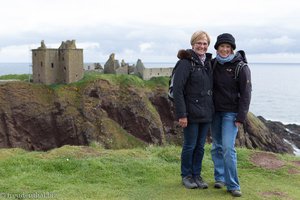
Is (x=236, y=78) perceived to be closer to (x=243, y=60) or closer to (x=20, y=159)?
(x=243, y=60)

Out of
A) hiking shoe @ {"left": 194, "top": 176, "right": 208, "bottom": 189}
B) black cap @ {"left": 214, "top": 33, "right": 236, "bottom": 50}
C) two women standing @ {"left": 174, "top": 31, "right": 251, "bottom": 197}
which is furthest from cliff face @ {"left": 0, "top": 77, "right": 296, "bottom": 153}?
black cap @ {"left": 214, "top": 33, "right": 236, "bottom": 50}

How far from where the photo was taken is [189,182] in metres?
9.27

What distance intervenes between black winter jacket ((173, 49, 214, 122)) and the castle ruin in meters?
44.5

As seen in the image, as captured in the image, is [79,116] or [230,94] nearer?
[230,94]

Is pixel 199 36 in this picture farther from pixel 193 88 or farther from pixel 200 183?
pixel 200 183

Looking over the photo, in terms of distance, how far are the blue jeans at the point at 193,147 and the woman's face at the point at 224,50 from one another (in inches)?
62.8

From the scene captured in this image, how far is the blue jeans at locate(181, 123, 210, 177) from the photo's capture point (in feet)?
29.6

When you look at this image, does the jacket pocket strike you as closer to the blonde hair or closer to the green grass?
the blonde hair

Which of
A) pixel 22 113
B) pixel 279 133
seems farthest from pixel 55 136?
pixel 279 133

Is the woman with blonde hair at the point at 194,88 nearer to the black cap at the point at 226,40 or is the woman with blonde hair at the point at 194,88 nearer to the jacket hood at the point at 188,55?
the jacket hood at the point at 188,55

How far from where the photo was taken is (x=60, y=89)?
165 feet

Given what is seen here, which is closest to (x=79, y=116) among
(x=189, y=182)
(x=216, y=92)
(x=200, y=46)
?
(x=189, y=182)

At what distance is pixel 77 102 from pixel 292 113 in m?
62.9

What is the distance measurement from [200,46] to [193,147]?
227 centimetres
